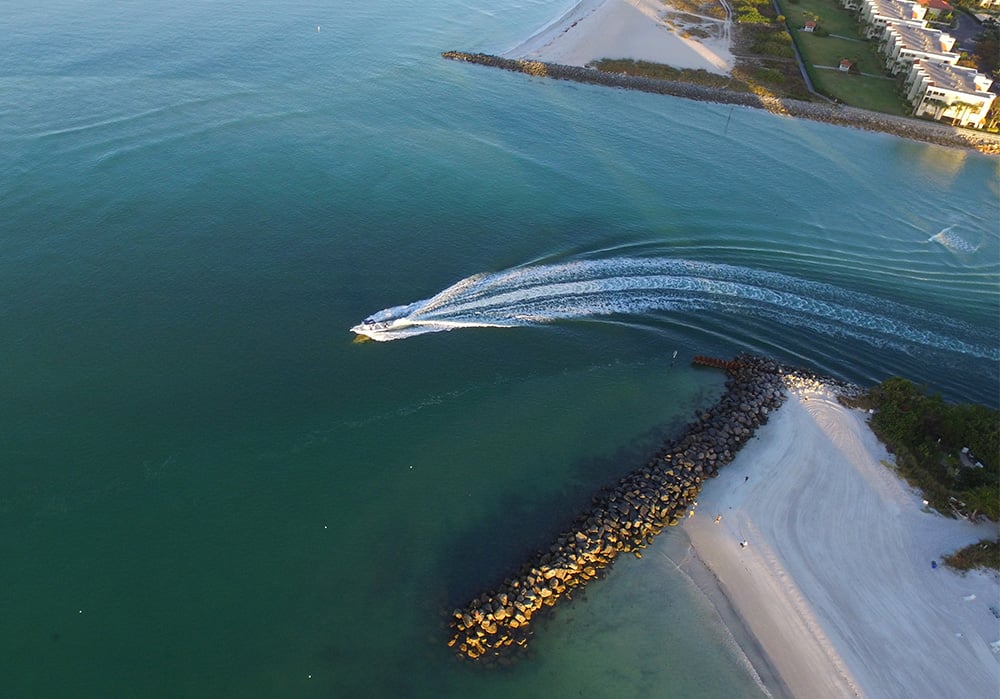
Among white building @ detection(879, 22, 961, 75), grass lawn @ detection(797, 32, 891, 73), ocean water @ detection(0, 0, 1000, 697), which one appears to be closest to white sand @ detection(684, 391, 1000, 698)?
ocean water @ detection(0, 0, 1000, 697)

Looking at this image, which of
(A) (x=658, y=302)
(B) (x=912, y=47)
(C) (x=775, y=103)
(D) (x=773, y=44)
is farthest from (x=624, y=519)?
(D) (x=773, y=44)

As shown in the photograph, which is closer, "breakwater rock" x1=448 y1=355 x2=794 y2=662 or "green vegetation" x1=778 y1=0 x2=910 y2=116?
"breakwater rock" x1=448 y1=355 x2=794 y2=662

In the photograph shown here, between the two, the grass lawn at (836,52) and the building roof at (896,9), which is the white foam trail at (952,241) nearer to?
the grass lawn at (836,52)

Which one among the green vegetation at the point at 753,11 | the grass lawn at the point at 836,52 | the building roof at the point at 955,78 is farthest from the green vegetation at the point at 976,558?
the green vegetation at the point at 753,11

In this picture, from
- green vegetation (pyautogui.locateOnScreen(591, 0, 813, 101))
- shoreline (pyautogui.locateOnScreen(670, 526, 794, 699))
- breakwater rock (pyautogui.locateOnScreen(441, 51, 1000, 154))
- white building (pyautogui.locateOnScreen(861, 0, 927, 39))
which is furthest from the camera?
white building (pyautogui.locateOnScreen(861, 0, 927, 39))

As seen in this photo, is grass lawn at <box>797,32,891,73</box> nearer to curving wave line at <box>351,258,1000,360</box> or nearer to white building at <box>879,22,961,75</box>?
white building at <box>879,22,961,75</box>

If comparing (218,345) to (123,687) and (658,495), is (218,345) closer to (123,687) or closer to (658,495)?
(123,687)

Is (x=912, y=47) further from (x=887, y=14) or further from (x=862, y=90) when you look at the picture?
(x=887, y=14)
